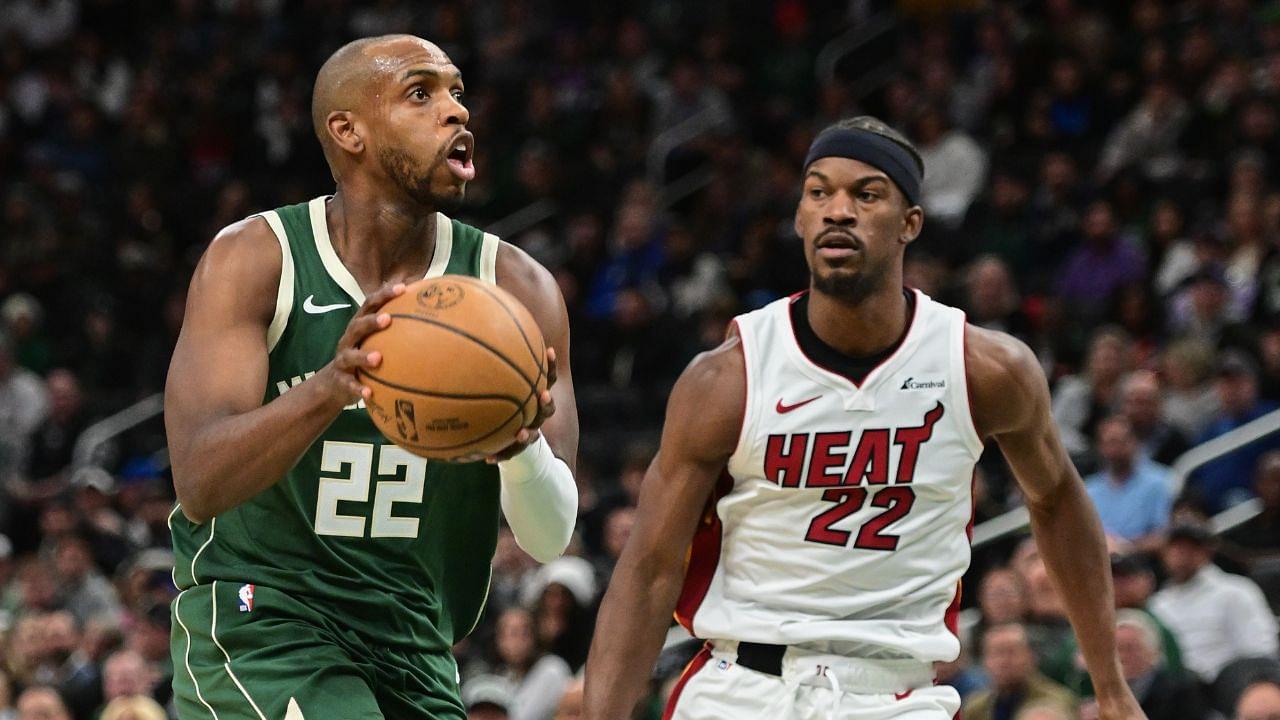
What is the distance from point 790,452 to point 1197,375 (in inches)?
253

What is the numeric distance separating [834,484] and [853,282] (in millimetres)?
506

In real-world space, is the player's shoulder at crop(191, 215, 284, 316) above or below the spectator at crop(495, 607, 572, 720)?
above

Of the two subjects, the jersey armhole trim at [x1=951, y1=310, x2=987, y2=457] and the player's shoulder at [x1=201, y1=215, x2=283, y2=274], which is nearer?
the player's shoulder at [x1=201, y1=215, x2=283, y2=274]

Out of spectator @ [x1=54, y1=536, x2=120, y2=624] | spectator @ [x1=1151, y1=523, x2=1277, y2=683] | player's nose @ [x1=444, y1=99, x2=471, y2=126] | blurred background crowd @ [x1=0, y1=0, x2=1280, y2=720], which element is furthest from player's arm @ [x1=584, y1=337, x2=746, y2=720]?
spectator @ [x1=54, y1=536, x2=120, y2=624]

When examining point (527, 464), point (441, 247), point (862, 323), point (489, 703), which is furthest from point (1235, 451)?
point (527, 464)

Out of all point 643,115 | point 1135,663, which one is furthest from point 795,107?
point 1135,663

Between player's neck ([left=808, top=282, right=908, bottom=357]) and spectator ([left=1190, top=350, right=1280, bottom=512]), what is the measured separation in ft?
18.4

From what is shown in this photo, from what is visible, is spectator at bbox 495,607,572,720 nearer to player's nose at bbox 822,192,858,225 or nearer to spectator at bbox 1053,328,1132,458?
spectator at bbox 1053,328,1132,458

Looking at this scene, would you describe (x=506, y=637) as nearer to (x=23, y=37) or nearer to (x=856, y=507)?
(x=856, y=507)

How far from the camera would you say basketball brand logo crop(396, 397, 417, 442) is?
352 cm

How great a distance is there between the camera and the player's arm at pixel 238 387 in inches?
140

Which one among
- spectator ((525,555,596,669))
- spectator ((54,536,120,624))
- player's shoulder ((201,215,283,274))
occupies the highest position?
player's shoulder ((201,215,283,274))

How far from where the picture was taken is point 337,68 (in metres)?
4.21

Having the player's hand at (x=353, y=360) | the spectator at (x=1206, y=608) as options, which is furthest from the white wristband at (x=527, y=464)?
the spectator at (x=1206, y=608)
